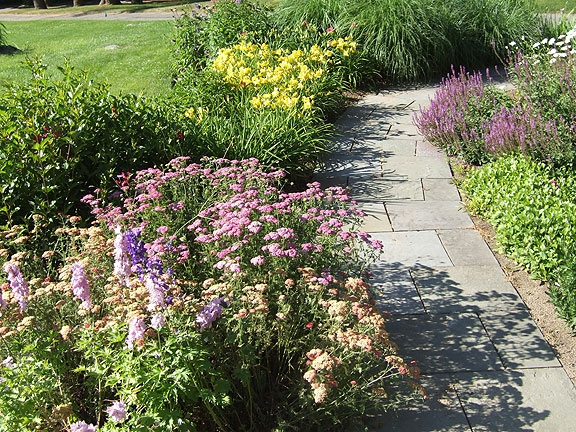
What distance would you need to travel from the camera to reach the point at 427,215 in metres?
5.14

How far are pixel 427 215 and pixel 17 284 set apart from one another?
10.9 ft

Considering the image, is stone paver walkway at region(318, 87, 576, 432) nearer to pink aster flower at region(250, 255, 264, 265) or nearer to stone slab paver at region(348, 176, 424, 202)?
stone slab paver at region(348, 176, 424, 202)

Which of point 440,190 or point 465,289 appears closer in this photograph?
point 465,289

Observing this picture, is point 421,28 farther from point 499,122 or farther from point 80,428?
point 80,428

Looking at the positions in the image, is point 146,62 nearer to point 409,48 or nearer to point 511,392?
point 409,48

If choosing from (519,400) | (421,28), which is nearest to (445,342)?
(519,400)

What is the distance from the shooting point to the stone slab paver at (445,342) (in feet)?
11.4

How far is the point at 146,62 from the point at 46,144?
673cm

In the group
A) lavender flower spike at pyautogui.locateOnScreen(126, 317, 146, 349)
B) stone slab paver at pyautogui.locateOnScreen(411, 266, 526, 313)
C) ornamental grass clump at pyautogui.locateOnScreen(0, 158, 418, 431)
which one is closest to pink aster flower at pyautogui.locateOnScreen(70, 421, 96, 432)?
ornamental grass clump at pyautogui.locateOnScreen(0, 158, 418, 431)

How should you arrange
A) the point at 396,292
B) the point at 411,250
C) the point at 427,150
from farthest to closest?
the point at 427,150 → the point at 411,250 → the point at 396,292

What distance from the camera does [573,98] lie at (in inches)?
219

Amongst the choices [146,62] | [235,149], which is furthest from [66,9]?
[235,149]

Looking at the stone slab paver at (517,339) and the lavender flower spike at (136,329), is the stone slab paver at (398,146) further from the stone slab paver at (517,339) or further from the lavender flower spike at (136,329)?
the lavender flower spike at (136,329)

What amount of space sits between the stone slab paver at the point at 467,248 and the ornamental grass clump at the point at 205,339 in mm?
1270
